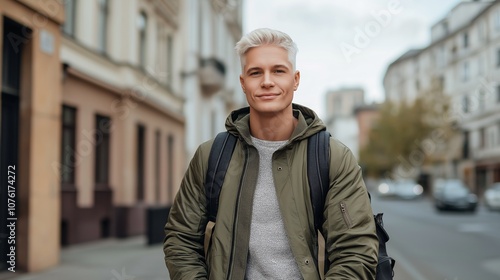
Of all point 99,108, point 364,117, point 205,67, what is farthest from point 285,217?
point 364,117

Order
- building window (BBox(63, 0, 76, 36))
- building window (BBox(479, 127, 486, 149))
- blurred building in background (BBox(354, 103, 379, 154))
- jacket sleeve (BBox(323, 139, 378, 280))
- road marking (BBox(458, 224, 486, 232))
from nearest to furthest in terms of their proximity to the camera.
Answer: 1. jacket sleeve (BBox(323, 139, 378, 280))
2. building window (BBox(63, 0, 76, 36))
3. road marking (BBox(458, 224, 486, 232))
4. building window (BBox(479, 127, 486, 149))
5. blurred building in background (BBox(354, 103, 379, 154))

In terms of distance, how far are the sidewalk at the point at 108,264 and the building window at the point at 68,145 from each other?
1631mm

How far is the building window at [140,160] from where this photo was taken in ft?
63.3

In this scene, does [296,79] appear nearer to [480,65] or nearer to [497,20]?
[497,20]

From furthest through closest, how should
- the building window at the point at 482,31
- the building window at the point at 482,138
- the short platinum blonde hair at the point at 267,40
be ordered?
the building window at the point at 482,138, the building window at the point at 482,31, the short platinum blonde hair at the point at 267,40

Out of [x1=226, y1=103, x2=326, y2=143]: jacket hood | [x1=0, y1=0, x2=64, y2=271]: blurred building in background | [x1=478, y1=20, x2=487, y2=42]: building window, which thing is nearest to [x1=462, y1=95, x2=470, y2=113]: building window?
[x1=478, y1=20, x2=487, y2=42]: building window

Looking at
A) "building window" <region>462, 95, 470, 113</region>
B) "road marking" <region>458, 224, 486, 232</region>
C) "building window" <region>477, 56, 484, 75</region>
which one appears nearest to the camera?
"road marking" <region>458, 224, 486, 232</region>

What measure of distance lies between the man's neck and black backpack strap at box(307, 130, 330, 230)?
15 cm

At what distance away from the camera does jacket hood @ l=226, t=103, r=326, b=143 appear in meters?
2.50

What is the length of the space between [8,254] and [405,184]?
43925 millimetres

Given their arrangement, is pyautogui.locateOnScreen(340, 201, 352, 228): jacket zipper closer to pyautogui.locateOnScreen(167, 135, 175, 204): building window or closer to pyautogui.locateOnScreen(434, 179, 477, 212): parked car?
pyautogui.locateOnScreen(167, 135, 175, 204): building window

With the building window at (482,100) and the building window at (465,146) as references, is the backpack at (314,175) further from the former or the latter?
the building window at (465,146)

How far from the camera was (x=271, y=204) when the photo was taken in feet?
8.05

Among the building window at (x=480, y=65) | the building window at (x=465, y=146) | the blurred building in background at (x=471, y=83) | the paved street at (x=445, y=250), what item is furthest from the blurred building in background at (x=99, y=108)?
the building window at (x=465, y=146)
